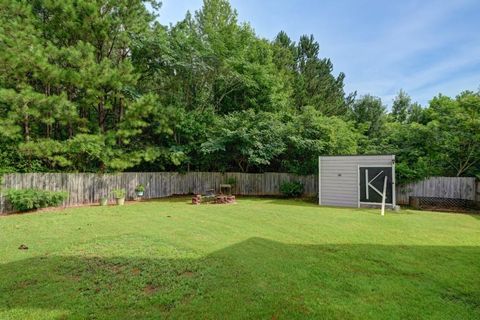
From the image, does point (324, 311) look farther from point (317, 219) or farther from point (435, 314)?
point (317, 219)

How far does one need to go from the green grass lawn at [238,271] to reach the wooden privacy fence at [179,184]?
164 inches

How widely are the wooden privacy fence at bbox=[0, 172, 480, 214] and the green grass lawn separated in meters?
4.16

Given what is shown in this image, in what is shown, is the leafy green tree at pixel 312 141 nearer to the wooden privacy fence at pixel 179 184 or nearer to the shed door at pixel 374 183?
the wooden privacy fence at pixel 179 184

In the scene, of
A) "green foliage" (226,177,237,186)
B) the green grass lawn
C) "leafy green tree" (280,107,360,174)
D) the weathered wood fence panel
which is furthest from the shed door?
"green foliage" (226,177,237,186)

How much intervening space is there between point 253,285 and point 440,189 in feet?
38.9

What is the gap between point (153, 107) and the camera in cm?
1330

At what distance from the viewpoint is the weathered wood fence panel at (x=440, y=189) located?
11.6 m

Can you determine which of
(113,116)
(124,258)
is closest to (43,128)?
(113,116)

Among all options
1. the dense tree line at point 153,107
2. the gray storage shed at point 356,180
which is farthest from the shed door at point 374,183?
the dense tree line at point 153,107

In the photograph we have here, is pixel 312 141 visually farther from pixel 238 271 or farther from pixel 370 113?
pixel 370 113

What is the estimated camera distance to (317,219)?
843 centimetres

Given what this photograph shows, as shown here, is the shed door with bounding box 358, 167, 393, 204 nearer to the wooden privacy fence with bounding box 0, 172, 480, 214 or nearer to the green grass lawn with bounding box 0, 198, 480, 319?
the wooden privacy fence with bounding box 0, 172, 480, 214

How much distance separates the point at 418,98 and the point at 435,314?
3241 centimetres

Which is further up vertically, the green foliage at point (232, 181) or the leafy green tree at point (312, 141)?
the leafy green tree at point (312, 141)
